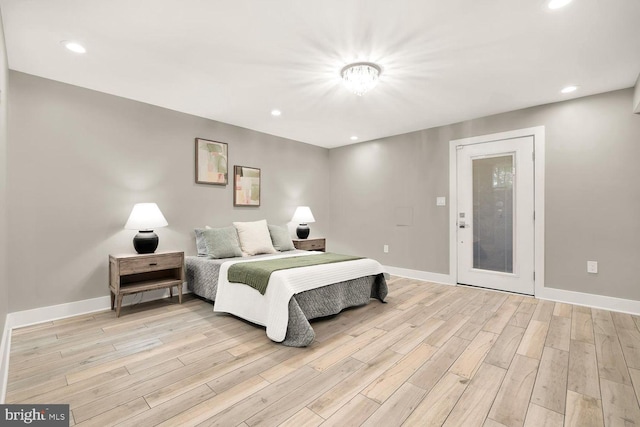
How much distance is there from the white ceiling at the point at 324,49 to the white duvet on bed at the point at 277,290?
6.20 ft

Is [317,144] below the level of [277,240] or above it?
above

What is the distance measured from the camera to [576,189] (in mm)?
3428

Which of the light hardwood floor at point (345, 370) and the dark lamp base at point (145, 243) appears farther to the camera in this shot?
the dark lamp base at point (145, 243)

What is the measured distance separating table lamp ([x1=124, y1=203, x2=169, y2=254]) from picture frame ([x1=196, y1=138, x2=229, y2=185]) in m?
0.87

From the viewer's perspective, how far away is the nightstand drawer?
3025 mm

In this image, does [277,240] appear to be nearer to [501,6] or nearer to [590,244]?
[501,6]

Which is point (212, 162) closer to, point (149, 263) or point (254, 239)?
point (254, 239)

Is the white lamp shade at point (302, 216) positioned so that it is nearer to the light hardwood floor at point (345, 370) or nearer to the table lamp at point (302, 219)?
the table lamp at point (302, 219)

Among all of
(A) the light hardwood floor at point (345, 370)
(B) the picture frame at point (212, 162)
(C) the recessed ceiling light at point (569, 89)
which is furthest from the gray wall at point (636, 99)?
(B) the picture frame at point (212, 162)

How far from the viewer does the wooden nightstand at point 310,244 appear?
4.93 meters

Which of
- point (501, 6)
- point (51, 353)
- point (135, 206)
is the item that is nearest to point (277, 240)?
point (135, 206)

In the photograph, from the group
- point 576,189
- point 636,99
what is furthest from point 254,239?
point 636,99

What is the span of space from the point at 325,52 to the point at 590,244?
3558 millimetres

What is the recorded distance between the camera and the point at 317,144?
569cm
